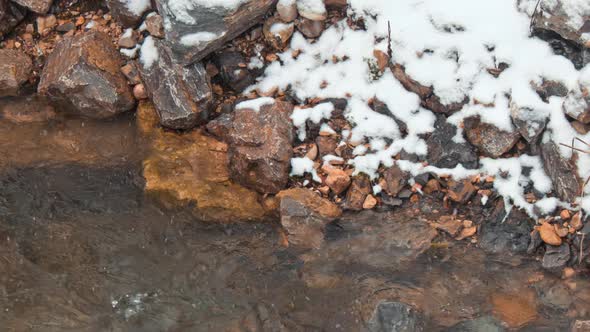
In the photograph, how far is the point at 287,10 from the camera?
4.52 metres

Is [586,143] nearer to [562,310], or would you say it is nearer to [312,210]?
[562,310]

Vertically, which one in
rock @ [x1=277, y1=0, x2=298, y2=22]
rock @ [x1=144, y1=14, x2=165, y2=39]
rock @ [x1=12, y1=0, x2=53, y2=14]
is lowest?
rock @ [x1=12, y1=0, x2=53, y2=14]

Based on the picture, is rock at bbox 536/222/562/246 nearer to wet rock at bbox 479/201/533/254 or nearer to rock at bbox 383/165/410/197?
wet rock at bbox 479/201/533/254

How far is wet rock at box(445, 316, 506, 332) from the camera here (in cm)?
388

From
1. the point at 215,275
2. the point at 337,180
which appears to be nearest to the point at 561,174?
the point at 337,180

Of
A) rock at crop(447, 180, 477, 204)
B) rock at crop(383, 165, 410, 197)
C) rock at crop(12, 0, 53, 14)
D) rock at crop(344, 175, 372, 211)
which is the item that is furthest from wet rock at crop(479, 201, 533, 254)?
rock at crop(12, 0, 53, 14)

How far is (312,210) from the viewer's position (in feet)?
13.7

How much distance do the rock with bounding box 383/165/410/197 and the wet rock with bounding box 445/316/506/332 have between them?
34.7 inches

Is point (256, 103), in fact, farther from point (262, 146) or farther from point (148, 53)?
point (148, 53)

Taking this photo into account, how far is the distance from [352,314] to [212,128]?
5.12ft

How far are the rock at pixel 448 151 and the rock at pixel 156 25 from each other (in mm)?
1968

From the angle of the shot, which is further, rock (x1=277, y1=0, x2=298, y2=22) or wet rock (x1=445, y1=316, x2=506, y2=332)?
rock (x1=277, y1=0, x2=298, y2=22)

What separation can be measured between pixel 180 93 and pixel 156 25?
531 millimetres

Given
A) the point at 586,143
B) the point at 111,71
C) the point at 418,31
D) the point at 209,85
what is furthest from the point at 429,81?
the point at 111,71
